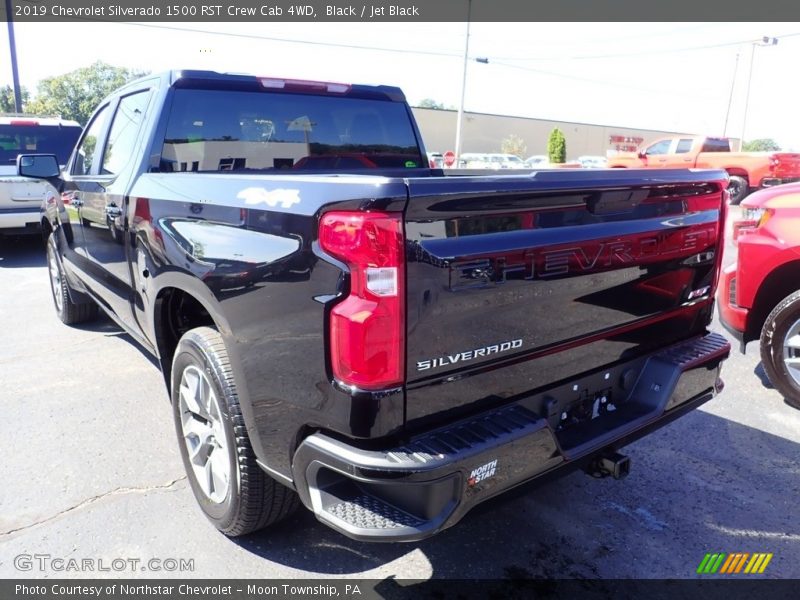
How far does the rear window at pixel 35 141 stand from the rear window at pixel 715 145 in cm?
1668

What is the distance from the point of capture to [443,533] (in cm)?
285

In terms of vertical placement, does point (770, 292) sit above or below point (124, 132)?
below

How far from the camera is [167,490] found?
3.18 meters

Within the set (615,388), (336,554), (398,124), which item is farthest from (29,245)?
(615,388)

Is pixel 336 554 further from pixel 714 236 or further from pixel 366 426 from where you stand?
pixel 714 236

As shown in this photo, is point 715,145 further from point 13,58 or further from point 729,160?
point 13,58

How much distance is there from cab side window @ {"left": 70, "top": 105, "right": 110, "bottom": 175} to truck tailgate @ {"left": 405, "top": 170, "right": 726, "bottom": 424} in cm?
336

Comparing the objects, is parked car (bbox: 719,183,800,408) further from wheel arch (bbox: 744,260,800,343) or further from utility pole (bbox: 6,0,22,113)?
utility pole (bbox: 6,0,22,113)

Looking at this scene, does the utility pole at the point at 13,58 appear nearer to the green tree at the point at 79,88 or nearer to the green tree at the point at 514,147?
the green tree at the point at 514,147

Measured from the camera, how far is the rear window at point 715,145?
1839cm

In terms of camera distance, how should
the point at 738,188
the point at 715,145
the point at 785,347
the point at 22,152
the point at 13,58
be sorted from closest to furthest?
the point at 785,347 → the point at 22,152 → the point at 738,188 → the point at 715,145 → the point at 13,58

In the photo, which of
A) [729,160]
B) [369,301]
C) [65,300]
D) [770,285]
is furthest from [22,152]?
[729,160]

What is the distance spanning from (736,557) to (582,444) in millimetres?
1050

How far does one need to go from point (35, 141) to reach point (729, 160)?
644 inches
